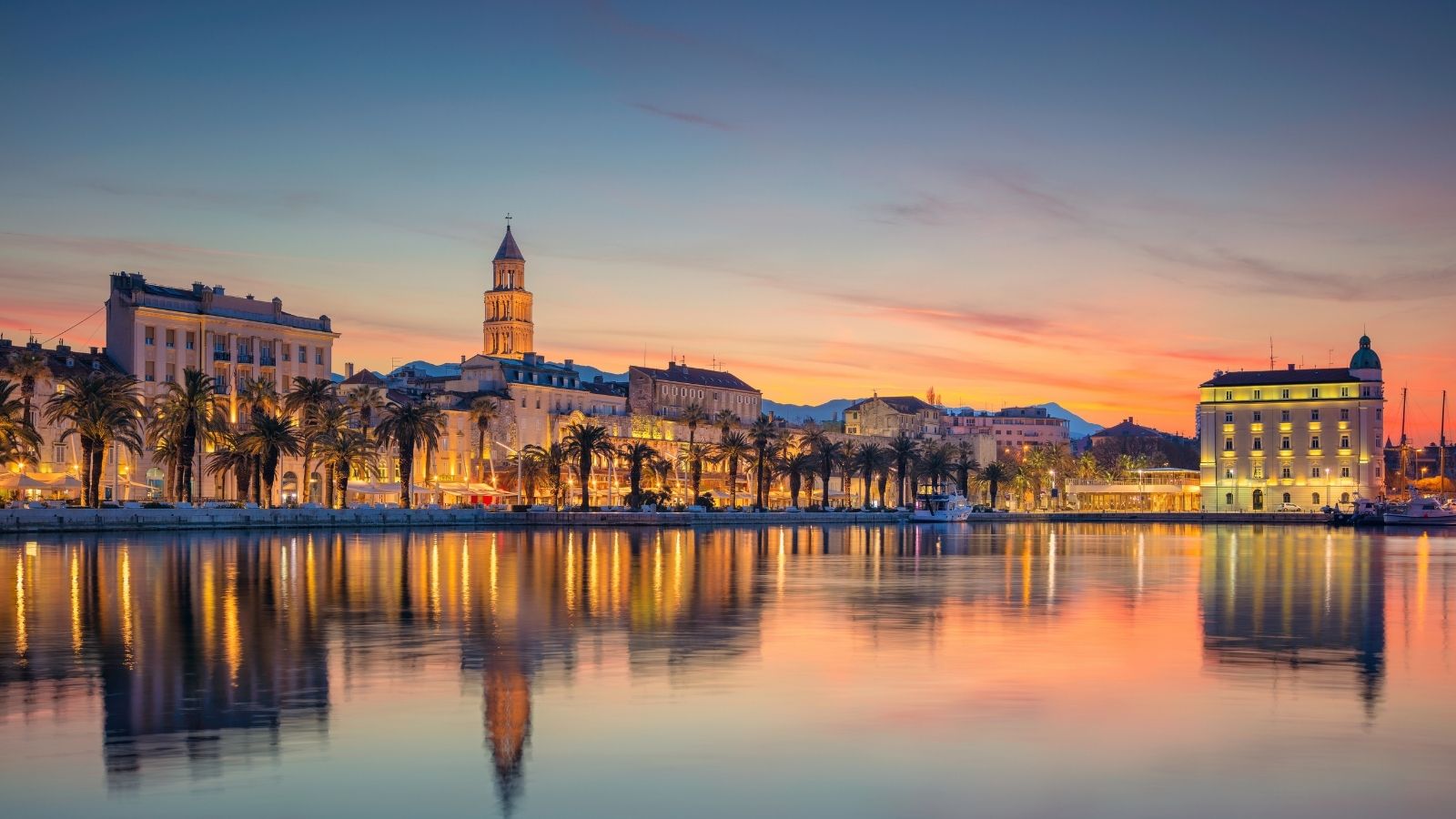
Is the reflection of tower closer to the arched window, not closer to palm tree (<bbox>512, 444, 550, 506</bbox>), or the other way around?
the arched window

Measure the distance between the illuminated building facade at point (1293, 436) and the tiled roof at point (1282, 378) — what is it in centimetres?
12

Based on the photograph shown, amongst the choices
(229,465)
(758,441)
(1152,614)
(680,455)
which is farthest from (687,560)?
(680,455)

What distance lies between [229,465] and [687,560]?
→ 59421 millimetres

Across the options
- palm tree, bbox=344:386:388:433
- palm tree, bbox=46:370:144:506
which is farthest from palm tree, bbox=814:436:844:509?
palm tree, bbox=46:370:144:506

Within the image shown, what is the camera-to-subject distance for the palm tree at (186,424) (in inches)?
3907

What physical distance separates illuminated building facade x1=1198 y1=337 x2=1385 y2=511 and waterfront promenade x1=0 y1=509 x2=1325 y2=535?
30.5ft

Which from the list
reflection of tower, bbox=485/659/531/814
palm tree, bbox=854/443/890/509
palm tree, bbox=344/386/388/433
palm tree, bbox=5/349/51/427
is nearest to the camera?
reflection of tower, bbox=485/659/531/814

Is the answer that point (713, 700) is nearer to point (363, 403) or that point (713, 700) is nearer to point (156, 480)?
point (156, 480)

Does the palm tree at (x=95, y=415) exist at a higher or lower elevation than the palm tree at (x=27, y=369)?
lower

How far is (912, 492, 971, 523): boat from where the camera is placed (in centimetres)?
16662

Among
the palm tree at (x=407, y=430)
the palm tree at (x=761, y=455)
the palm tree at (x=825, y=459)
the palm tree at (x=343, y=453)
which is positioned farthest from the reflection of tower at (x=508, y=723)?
the palm tree at (x=825, y=459)

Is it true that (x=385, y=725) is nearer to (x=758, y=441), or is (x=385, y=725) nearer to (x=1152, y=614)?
(x=1152, y=614)

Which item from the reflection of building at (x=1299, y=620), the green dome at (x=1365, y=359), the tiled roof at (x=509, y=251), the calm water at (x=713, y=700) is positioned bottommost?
the reflection of building at (x=1299, y=620)

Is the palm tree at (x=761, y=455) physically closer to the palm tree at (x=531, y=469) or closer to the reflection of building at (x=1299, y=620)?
the palm tree at (x=531, y=469)
